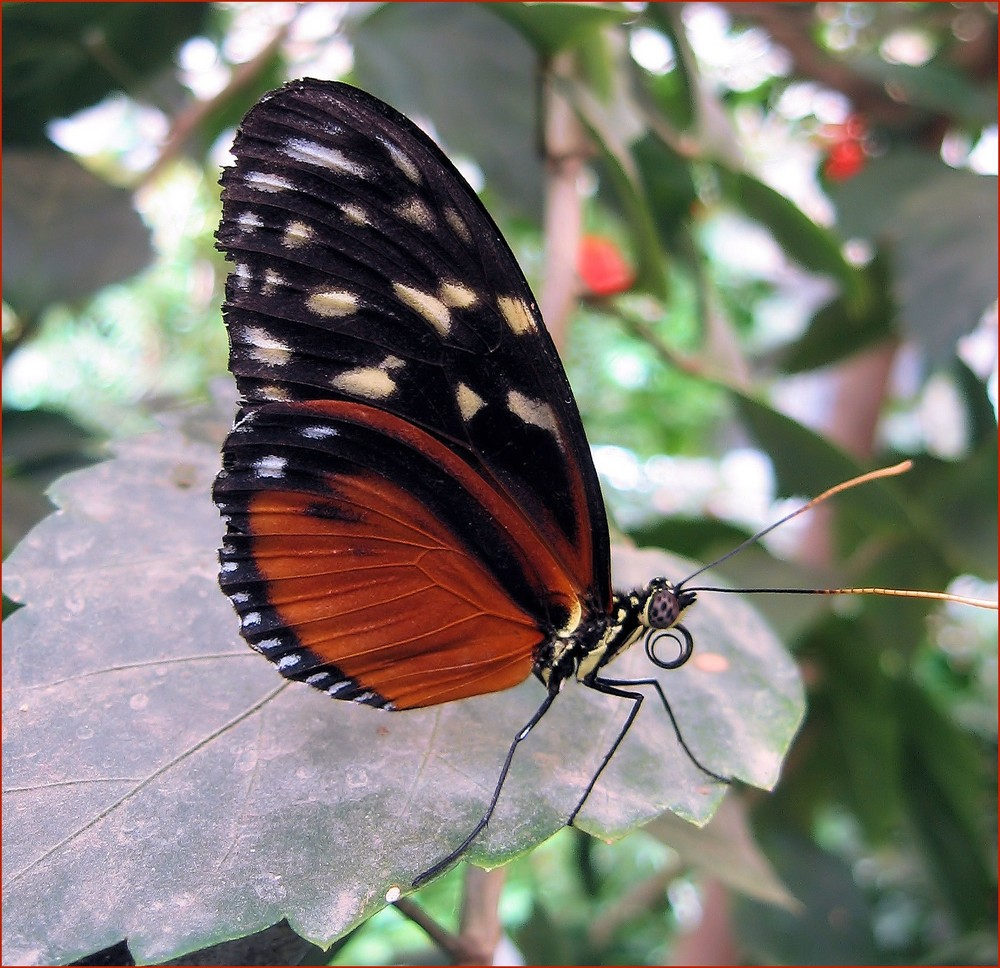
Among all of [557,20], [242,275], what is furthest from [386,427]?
[557,20]

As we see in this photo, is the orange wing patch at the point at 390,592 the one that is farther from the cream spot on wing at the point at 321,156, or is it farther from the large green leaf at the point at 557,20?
the large green leaf at the point at 557,20

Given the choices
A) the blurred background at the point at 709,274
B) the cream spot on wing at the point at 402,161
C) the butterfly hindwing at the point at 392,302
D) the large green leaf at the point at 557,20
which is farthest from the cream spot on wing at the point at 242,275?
the large green leaf at the point at 557,20

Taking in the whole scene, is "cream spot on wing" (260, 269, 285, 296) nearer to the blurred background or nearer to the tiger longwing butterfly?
the tiger longwing butterfly

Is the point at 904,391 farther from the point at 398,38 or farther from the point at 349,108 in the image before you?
the point at 349,108

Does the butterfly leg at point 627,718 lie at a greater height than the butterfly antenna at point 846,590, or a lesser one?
lesser

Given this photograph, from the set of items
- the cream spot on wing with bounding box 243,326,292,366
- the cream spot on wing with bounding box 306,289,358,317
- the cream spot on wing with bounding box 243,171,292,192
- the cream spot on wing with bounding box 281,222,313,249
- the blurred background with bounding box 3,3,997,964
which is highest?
the cream spot on wing with bounding box 243,171,292,192

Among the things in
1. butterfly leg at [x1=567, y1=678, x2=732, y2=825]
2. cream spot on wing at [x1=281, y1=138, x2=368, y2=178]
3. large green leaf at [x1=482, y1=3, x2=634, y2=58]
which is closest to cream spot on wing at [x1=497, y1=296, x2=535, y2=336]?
cream spot on wing at [x1=281, y1=138, x2=368, y2=178]

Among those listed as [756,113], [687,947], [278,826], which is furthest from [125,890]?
[756,113]

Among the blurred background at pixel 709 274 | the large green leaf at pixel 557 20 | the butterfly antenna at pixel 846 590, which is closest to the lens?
the butterfly antenna at pixel 846 590
